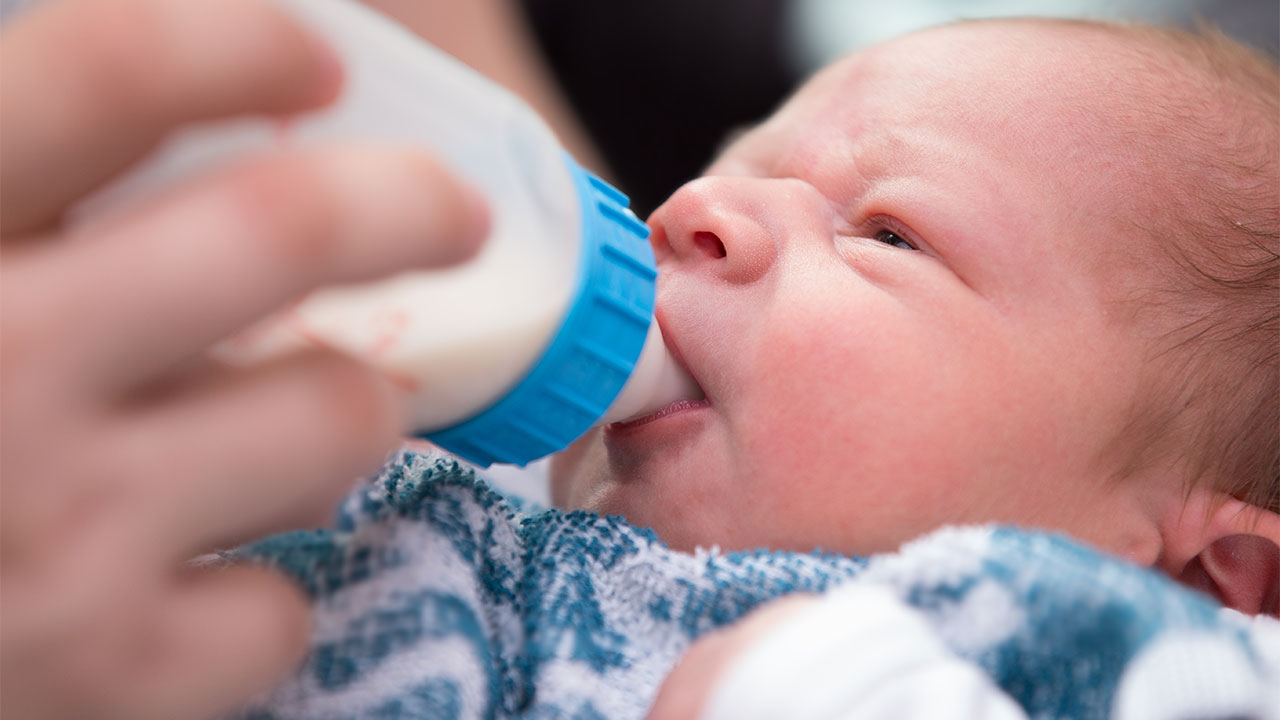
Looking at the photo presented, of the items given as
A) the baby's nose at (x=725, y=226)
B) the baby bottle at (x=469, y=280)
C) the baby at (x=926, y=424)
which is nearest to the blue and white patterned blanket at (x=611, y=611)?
the baby at (x=926, y=424)

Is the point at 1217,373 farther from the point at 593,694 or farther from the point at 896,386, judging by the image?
the point at 593,694

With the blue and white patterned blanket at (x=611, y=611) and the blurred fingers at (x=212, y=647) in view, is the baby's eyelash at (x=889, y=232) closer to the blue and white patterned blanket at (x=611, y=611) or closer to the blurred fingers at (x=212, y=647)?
the blue and white patterned blanket at (x=611, y=611)

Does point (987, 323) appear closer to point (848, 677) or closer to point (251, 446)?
point (848, 677)

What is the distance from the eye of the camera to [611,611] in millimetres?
761

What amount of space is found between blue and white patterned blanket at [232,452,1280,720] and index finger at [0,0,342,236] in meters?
0.30

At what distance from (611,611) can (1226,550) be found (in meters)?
0.54

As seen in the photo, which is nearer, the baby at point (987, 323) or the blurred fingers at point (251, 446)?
the blurred fingers at point (251, 446)

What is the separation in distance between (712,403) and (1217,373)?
1.40 ft

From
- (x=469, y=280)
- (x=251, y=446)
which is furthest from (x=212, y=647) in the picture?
(x=469, y=280)

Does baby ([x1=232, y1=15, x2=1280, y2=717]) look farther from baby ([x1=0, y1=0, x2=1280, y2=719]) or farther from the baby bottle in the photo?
the baby bottle

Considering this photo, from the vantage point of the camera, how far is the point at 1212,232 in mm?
903

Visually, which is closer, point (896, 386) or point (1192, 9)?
point (896, 386)

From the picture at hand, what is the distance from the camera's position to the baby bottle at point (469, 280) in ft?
1.86

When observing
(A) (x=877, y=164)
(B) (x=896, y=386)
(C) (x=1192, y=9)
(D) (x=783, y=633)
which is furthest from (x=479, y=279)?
(C) (x=1192, y=9)
